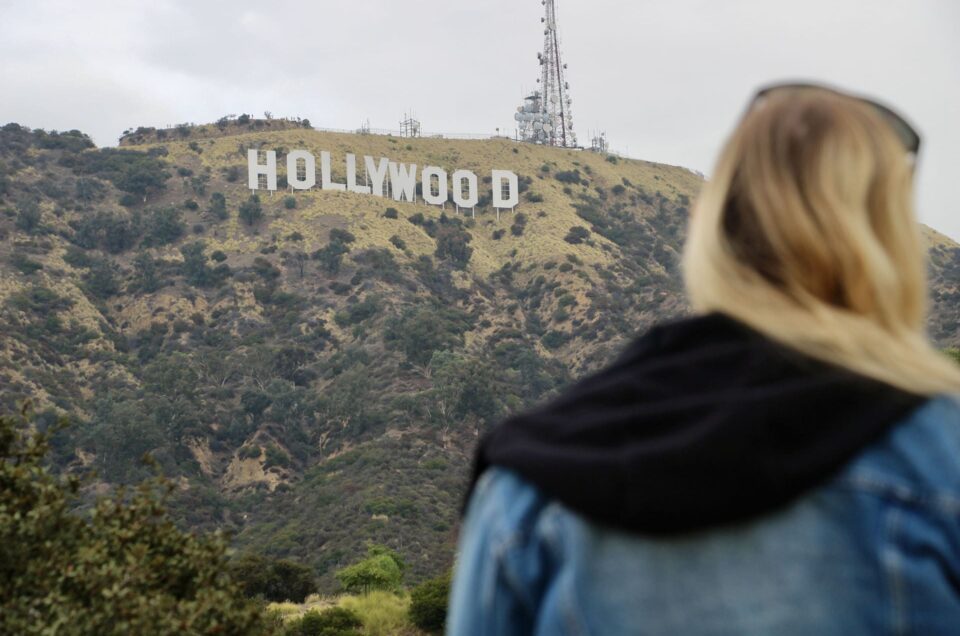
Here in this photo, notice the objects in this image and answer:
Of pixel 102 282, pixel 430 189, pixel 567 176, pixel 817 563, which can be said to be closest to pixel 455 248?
pixel 430 189

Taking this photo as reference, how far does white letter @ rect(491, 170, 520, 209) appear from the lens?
7538cm

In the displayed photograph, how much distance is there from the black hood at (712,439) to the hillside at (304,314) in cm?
3191

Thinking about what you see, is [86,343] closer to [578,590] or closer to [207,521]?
[207,521]

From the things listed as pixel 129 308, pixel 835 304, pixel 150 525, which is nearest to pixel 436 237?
pixel 129 308

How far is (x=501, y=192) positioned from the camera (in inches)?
3036

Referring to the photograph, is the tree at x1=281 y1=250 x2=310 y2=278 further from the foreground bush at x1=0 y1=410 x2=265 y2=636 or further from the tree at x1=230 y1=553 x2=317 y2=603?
the foreground bush at x1=0 y1=410 x2=265 y2=636

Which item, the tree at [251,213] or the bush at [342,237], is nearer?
the bush at [342,237]

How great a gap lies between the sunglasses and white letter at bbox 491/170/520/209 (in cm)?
7387

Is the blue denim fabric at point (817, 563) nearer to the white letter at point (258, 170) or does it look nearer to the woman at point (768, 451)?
the woman at point (768, 451)

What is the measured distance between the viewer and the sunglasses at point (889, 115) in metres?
1.53

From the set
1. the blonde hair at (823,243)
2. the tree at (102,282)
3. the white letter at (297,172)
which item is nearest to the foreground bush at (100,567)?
the blonde hair at (823,243)

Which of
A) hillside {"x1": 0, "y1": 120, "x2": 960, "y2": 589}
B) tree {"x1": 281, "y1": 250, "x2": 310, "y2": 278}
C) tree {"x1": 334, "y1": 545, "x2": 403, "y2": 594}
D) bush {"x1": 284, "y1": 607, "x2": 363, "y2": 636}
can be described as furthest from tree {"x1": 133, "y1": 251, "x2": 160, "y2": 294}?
bush {"x1": 284, "y1": 607, "x2": 363, "y2": 636}

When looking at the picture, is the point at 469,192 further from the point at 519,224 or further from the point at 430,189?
the point at 519,224

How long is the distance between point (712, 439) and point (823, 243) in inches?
12.9
